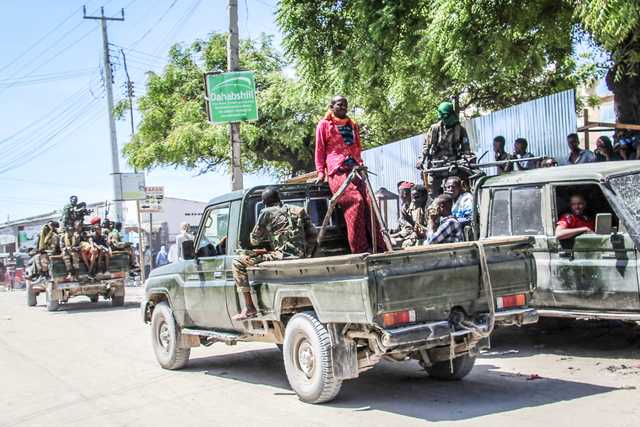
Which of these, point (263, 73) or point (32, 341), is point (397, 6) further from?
point (263, 73)

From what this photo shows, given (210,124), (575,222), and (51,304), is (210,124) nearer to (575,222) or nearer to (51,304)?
(51,304)

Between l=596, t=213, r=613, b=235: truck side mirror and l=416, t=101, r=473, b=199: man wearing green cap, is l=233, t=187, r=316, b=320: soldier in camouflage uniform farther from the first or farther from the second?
l=416, t=101, r=473, b=199: man wearing green cap

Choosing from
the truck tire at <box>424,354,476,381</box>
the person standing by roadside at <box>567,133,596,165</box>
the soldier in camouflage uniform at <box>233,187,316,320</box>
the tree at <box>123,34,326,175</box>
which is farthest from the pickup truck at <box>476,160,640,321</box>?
the tree at <box>123,34,326,175</box>

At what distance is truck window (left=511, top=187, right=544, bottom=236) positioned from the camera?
8.30 metres

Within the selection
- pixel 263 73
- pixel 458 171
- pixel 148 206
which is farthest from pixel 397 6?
pixel 263 73

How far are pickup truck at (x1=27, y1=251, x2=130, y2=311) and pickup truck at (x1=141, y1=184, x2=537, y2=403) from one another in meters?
10.6

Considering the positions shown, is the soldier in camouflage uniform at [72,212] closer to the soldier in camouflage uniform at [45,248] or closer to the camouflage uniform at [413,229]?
the soldier in camouflage uniform at [45,248]

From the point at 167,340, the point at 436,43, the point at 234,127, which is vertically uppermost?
the point at 436,43

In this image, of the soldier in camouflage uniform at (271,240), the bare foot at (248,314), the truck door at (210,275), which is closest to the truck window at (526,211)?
the soldier in camouflage uniform at (271,240)

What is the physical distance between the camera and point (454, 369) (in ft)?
24.0

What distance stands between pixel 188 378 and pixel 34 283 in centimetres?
1372

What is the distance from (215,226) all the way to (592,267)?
405cm

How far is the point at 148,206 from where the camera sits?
2225 cm

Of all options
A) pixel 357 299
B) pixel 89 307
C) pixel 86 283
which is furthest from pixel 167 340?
pixel 89 307
